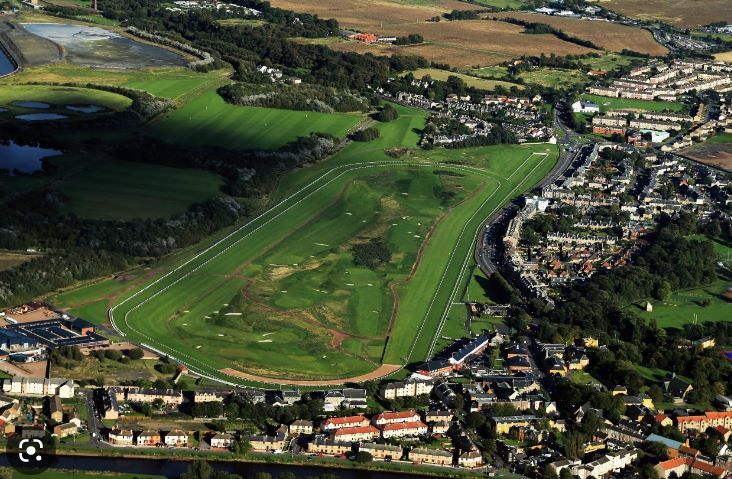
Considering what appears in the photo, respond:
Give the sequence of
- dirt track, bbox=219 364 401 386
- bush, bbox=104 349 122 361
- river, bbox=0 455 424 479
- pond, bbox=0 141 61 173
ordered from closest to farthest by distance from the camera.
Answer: river, bbox=0 455 424 479 < dirt track, bbox=219 364 401 386 < bush, bbox=104 349 122 361 < pond, bbox=0 141 61 173

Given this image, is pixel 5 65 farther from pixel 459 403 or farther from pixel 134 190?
pixel 459 403

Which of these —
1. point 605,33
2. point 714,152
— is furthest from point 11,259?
point 605,33

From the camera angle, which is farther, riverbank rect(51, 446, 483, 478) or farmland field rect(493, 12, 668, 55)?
farmland field rect(493, 12, 668, 55)

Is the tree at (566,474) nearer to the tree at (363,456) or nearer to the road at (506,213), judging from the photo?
the tree at (363,456)

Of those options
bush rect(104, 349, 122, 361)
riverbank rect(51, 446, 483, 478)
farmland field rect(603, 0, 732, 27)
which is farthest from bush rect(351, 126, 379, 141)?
farmland field rect(603, 0, 732, 27)

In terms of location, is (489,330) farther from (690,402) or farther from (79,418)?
(79,418)

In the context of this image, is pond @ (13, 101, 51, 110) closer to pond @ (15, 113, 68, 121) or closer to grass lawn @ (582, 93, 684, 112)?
pond @ (15, 113, 68, 121)
